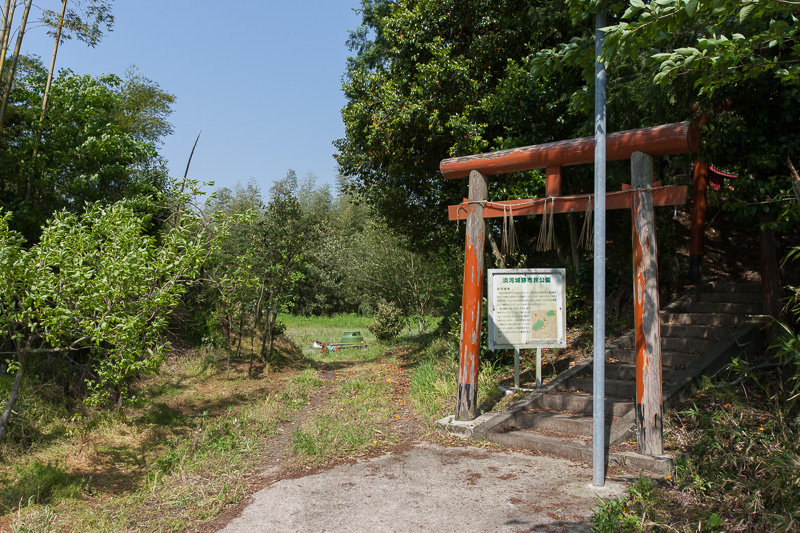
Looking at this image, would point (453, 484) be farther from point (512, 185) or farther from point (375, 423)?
point (512, 185)

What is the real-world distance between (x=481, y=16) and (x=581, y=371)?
6773 millimetres

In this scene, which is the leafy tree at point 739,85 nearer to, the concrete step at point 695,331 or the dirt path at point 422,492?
the concrete step at point 695,331

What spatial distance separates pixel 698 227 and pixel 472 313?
570 centimetres

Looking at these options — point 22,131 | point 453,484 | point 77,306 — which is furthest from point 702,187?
point 22,131

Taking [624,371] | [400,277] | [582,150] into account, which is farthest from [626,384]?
[400,277]

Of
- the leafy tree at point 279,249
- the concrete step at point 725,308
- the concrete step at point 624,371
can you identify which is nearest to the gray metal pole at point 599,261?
the concrete step at point 624,371

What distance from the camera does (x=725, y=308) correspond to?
8133mm

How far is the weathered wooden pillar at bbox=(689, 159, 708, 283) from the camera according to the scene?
9.80 m

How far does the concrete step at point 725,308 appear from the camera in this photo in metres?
7.85

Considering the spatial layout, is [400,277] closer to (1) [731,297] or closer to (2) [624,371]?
(1) [731,297]

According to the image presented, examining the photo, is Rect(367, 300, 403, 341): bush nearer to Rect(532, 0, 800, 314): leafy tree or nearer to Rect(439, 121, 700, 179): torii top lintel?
Rect(532, 0, 800, 314): leafy tree

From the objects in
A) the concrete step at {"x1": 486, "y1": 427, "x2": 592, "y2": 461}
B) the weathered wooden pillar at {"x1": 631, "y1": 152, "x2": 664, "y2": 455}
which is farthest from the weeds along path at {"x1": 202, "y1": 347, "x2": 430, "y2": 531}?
the weathered wooden pillar at {"x1": 631, "y1": 152, "x2": 664, "y2": 455}

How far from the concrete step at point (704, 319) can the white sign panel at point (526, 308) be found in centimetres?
191

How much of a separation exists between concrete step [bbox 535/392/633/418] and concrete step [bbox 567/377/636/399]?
129 millimetres
